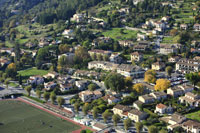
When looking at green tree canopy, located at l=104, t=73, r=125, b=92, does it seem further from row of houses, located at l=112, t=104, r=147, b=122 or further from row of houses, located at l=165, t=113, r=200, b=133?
row of houses, located at l=165, t=113, r=200, b=133

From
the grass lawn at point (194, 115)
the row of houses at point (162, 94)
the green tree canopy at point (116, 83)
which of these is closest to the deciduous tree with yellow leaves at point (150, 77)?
the row of houses at point (162, 94)

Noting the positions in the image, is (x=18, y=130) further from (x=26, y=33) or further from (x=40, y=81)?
(x=26, y=33)

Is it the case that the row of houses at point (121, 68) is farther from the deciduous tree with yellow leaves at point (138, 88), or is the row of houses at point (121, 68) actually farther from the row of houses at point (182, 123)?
the row of houses at point (182, 123)

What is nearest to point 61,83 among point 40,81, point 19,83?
point 40,81

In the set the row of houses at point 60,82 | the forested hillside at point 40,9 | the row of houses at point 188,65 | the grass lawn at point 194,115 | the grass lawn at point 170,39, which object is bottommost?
the grass lawn at point 194,115

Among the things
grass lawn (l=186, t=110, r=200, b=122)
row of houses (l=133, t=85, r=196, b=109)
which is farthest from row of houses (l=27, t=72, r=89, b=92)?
grass lawn (l=186, t=110, r=200, b=122)

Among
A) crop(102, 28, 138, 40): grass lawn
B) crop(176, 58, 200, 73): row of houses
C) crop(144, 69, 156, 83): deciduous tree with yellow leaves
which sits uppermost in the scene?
crop(102, 28, 138, 40): grass lawn
